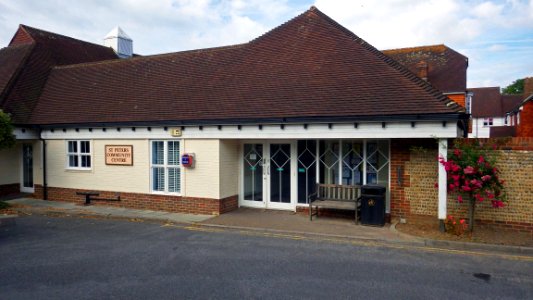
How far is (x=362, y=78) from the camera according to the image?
10.9 metres

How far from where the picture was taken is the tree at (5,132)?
1271 cm

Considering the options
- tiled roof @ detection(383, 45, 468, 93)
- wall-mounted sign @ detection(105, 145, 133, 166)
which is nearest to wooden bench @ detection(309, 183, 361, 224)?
wall-mounted sign @ detection(105, 145, 133, 166)

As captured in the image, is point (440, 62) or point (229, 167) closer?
point (229, 167)

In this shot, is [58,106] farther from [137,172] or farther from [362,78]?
[362,78]

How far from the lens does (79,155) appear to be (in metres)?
14.4

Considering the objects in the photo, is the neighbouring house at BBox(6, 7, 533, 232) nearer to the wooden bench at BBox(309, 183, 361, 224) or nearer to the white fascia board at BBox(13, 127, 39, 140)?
the white fascia board at BBox(13, 127, 39, 140)

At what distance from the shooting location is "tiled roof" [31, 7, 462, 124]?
10289mm

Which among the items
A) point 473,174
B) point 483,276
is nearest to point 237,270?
point 483,276

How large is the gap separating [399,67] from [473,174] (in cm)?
384

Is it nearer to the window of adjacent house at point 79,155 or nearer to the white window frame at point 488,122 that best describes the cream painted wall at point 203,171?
the window of adjacent house at point 79,155

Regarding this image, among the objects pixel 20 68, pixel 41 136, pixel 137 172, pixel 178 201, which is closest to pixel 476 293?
pixel 178 201

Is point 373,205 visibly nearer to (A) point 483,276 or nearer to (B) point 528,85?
(A) point 483,276

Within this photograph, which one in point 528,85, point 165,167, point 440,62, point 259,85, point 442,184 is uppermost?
point 440,62

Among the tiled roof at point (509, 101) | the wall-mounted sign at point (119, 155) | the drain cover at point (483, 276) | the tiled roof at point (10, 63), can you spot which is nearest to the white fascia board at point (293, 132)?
Result: the wall-mounted sign at point (119, 155)
